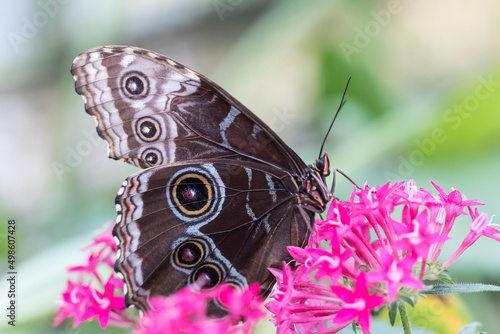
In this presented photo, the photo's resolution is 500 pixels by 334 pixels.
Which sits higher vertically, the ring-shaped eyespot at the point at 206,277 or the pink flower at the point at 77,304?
the ring-shaped eyespot at the point at 206,277

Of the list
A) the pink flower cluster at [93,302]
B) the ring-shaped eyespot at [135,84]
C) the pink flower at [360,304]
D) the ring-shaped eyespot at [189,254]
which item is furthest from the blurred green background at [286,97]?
the ring-shaped eyespot at [135,84]

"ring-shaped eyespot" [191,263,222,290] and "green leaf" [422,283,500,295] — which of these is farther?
"ring-shaped eyespot" [191,263,222,290]

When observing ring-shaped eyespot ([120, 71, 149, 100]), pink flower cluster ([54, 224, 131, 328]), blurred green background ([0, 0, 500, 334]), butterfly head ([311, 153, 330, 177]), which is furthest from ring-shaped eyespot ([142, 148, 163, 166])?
blurred green background ([0, 0, 500, 334])

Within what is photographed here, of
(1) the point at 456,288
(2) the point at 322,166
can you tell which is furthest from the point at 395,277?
(2) the point at 322,166

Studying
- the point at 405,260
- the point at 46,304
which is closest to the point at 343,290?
the point at 405,260

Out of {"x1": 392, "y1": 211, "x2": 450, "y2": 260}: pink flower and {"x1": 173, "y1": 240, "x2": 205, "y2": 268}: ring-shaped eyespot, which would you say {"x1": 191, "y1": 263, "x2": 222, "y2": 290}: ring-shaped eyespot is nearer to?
{"x1": 173, "y1": 240, "x2": 205, "y2": 268}: ring-shaped eyespot

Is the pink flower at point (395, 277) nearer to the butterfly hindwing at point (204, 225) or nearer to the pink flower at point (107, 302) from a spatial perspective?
the butterfly hindwing at point (204, 225)
